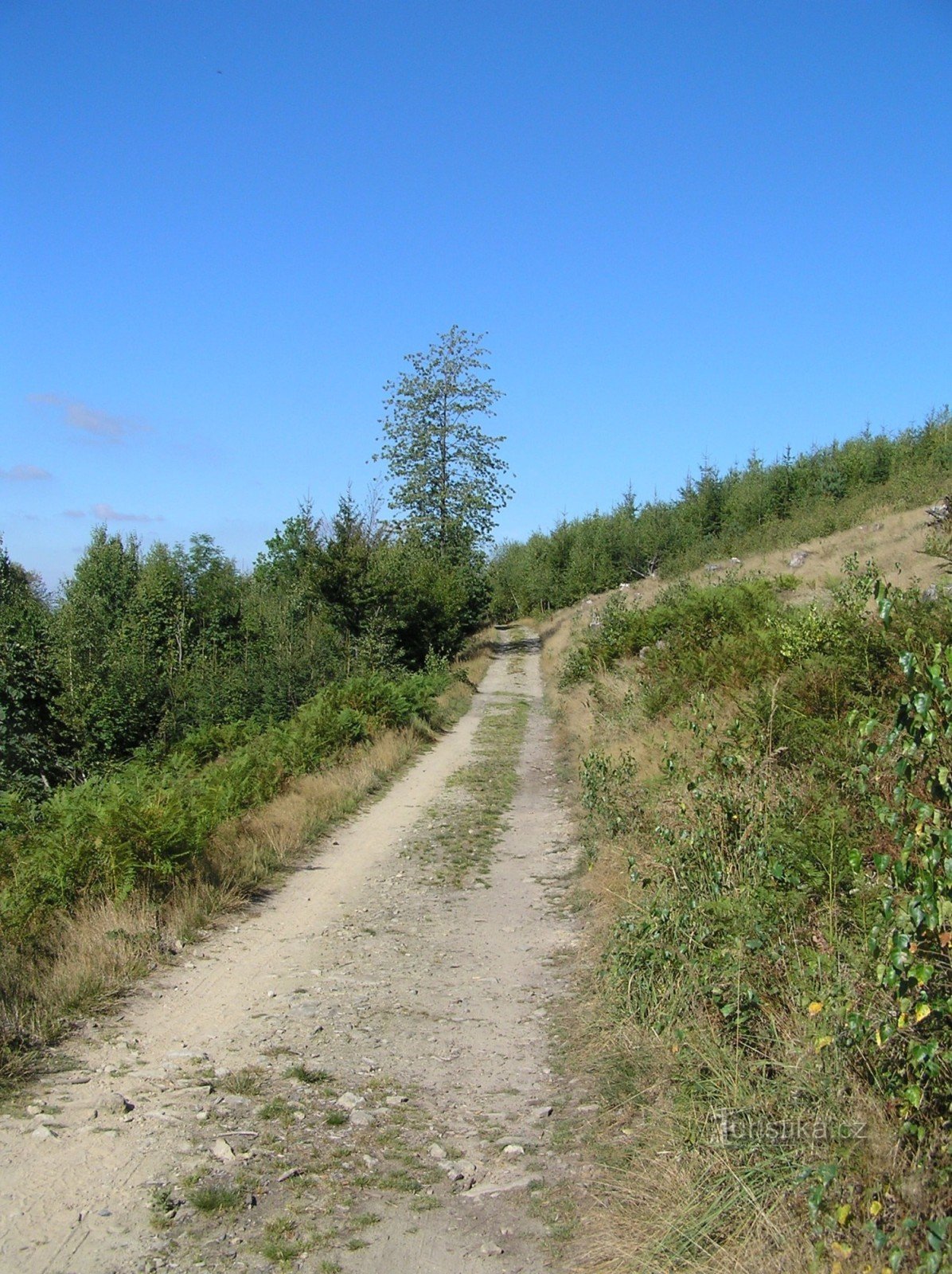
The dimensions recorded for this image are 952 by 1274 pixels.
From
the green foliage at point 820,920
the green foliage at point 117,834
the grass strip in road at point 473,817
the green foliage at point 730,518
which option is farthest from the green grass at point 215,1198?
the green foliage at point 730,518

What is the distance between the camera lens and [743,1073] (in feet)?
13.0

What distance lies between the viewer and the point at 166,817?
777 centimetres

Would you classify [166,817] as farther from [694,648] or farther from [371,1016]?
[694,648]

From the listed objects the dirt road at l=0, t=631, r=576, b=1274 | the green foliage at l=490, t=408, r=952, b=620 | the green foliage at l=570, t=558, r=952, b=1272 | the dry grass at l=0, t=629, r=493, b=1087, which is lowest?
the dirt road at l=0, t=631, r=576, b=1274

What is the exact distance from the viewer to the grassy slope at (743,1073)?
2.90 metres

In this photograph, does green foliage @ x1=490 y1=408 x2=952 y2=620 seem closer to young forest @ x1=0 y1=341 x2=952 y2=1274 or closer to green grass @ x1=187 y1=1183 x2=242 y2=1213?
young forest @ x1=0 y1=341 x2=952 y2=1274

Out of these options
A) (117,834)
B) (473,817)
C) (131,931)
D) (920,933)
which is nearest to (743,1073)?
(920,933)

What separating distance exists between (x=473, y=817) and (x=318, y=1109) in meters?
7.49

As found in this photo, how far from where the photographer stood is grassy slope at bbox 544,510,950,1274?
2.90 m

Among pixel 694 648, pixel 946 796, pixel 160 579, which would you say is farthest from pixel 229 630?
pixel 946 796

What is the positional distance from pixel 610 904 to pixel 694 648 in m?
5.84

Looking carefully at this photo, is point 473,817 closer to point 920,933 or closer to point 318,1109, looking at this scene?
point 318,1109

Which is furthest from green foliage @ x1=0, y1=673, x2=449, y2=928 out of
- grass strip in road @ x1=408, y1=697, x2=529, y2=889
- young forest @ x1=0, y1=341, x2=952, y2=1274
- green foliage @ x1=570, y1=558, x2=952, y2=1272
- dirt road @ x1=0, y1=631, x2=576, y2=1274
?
green foliage @ x1=570, y1=558, x2=952, y2=1272

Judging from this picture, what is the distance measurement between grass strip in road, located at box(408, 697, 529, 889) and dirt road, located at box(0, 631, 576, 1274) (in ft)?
3.94
